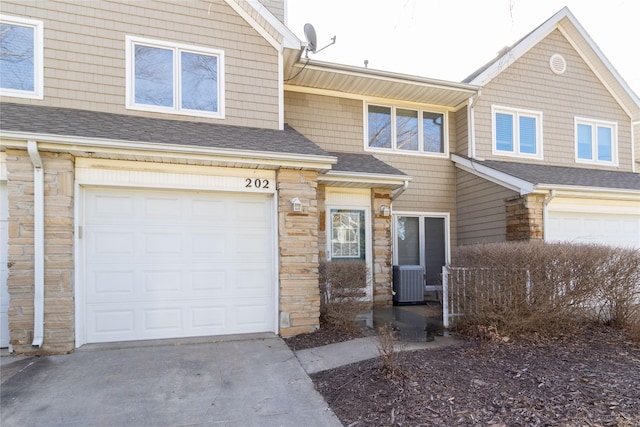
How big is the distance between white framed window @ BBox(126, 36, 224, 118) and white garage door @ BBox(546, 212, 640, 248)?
779 centimetres

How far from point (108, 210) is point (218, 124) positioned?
93.6 inches

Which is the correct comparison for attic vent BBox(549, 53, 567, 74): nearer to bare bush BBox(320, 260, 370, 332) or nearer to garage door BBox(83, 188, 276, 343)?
bare bush BBox(320, 260, 370, 332)

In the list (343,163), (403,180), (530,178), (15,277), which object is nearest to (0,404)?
(15,277)

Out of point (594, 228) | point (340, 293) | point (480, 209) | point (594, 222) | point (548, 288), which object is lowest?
point (340, 293)

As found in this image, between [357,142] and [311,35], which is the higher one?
[311,35]

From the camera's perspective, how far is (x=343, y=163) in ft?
27.2

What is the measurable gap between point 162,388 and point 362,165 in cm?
589

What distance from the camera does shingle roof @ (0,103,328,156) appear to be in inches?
207

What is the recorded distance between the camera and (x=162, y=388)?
421 centimetres

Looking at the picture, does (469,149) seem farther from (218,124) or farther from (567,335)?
(218,124)

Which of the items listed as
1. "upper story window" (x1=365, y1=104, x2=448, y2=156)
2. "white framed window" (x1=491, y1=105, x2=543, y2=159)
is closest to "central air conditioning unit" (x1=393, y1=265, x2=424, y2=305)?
"upper story window" (x1=365, y1=104, x2=448, y2=156)

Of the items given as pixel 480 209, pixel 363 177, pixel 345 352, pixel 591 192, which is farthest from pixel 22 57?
pixel 591 192

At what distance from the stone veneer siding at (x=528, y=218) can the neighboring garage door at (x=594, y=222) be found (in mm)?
331

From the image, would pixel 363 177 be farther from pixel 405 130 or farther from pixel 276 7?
pixel 276 7
